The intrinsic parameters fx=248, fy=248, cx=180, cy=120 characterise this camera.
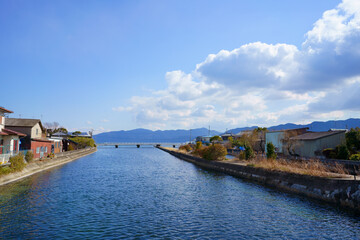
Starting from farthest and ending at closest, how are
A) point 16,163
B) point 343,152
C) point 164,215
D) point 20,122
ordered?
point 20,122
point 343,152
point 16,163
point 164,215

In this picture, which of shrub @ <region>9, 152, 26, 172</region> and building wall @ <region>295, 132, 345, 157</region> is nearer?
shrub @ <region>9, 152, 26, 172</region>

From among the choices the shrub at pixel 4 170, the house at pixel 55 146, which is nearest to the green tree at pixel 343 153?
the shrub at pixel 4 170

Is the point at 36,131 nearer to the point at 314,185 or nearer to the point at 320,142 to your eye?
the point at 314,185

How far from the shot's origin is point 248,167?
123 feet

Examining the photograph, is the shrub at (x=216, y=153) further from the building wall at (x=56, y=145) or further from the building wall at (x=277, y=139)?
the building wall at (x=56, y=145)

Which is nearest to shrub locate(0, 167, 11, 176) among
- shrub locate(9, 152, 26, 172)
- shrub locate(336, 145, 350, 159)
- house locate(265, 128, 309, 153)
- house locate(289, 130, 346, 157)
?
shrub locate(9, 152, 26, 172)

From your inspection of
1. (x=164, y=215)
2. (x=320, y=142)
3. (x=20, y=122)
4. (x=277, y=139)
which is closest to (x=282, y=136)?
(x=277, y=139)

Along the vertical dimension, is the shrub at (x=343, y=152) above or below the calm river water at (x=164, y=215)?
above

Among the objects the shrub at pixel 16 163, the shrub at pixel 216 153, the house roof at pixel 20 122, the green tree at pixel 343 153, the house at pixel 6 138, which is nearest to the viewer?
the shrub at pixel 16 163

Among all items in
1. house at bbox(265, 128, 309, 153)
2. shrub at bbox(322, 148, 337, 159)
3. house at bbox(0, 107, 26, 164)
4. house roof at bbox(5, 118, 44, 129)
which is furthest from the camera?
house at bbox(265, 128, 309, 153)

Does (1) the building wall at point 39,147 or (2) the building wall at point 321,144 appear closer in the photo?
(2) the building wall at point 321,144

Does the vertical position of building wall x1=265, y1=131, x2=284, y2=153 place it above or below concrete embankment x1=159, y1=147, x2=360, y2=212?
above

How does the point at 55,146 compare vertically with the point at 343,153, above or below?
above

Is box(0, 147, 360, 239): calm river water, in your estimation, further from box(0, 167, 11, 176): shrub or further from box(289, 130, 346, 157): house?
box(289, 130, 346, 157): house
